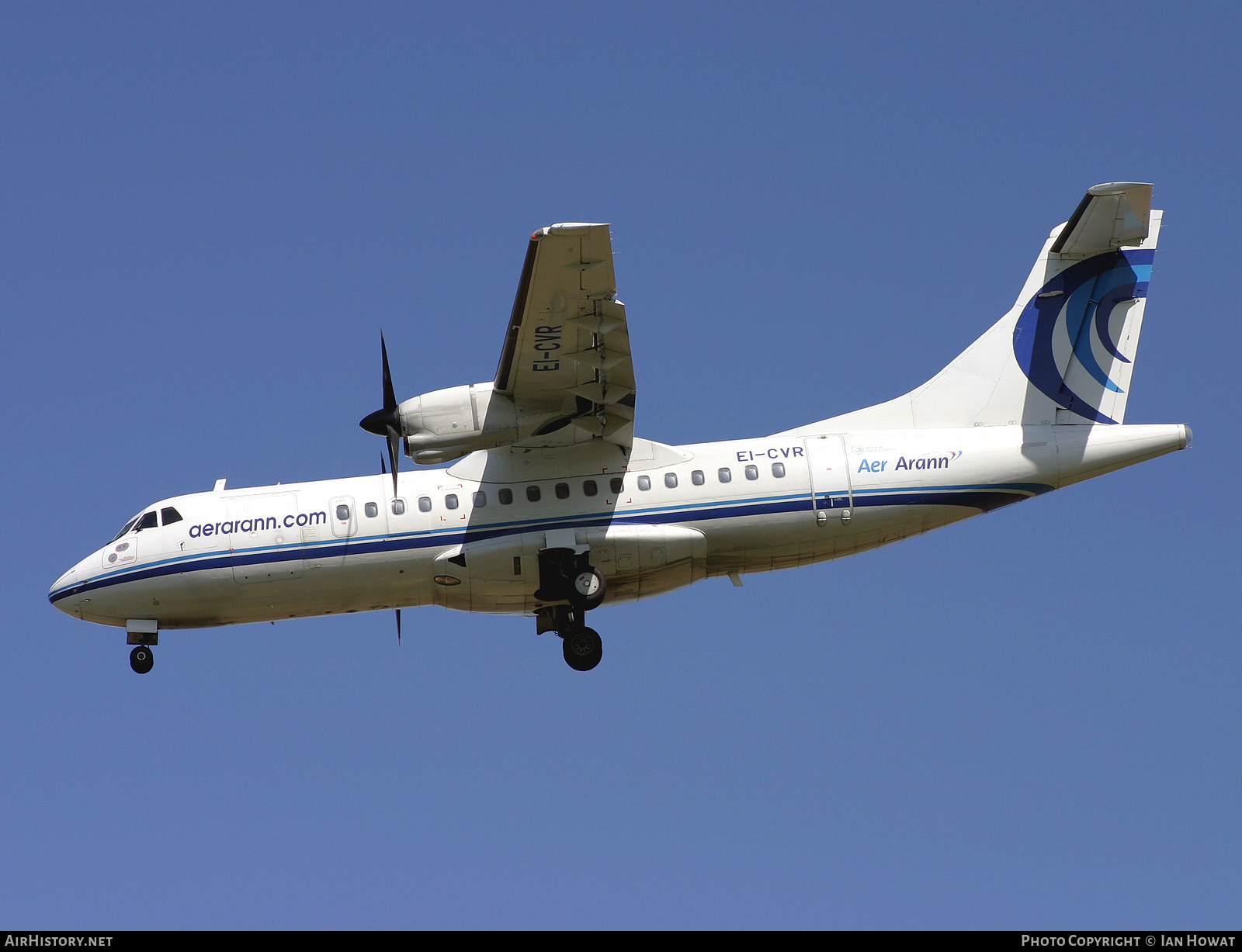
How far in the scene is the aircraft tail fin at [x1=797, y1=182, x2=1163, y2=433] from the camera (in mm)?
22266

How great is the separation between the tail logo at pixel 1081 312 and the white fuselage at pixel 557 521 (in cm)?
133

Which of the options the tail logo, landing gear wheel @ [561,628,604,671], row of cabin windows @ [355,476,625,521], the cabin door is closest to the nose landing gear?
landing gear wheel @ [561,628,604,671]

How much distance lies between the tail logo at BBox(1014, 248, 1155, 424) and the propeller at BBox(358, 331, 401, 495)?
1003 cm

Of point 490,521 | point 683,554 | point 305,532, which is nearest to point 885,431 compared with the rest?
point 683,554

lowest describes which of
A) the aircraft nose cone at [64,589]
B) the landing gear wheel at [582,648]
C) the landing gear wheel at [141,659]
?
the landing gear wheel at [582,648]

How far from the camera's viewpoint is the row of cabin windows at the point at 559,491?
837 inches

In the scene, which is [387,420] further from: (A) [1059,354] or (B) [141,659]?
(A) [1059,354]

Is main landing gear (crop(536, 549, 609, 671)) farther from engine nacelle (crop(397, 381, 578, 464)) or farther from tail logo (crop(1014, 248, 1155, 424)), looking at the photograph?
tail logo (crop(1014, 248, 1155, 424))

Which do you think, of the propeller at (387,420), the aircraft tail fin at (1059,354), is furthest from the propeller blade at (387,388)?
the aircraft tail fin at (1059,354)

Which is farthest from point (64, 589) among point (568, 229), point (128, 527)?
point (568, 229)

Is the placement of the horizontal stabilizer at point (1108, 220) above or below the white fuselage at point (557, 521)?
above

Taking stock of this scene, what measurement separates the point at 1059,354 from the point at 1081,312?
2.58 feet

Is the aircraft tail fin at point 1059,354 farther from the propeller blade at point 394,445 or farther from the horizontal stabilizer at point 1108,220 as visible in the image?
the propeller blade at point 394,445

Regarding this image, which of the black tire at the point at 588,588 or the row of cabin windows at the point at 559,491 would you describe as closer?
the black tire at the point at 588,588
